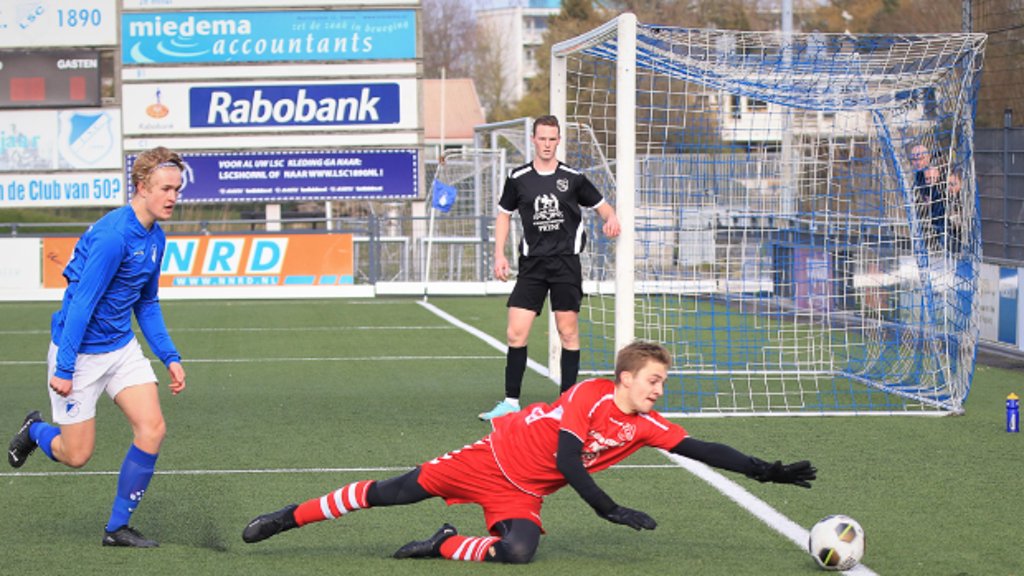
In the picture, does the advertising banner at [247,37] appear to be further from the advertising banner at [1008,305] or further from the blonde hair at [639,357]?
the blonde hair at [639,357]

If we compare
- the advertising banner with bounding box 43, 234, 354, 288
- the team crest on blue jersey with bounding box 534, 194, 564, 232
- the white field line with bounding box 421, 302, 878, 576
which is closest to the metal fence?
the team crest on blue jersey with bounding box 534, 194, 564, 232

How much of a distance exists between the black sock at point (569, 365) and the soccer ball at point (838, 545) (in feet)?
14.4

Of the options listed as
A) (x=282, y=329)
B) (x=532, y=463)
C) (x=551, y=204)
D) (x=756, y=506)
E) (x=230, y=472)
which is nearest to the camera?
(x=532, y=463)

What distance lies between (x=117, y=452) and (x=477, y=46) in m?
73.5

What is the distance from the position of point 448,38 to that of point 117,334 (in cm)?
7381

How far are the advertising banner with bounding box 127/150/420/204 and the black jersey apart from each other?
15.4m

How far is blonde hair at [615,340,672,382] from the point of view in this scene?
5.81 metres

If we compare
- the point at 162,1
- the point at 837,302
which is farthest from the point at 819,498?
the point at 162,1

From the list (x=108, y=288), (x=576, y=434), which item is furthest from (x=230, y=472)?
(x=576, y=434)

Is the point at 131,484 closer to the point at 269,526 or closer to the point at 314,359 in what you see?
the point at 269,526

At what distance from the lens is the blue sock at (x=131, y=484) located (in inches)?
250

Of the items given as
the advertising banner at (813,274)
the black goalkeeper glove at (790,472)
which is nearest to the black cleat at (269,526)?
the black goalkeeper glove at (790,472)

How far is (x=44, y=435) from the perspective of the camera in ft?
22.2

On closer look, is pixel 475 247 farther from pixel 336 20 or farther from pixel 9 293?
pixel 9 293
